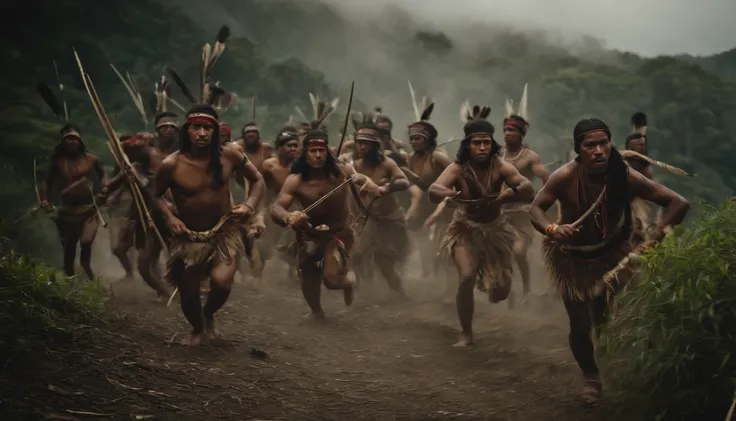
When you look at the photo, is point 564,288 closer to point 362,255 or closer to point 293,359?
point 293,359

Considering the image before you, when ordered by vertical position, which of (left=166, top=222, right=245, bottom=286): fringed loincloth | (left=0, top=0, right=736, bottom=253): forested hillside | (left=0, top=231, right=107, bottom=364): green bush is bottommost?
(left=0, top=231, right=107, bottom=364): green bush

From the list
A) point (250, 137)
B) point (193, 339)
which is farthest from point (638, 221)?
point (250, 137)

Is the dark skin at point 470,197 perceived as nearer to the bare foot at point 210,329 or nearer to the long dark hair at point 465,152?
the long dark hair at point 465,152

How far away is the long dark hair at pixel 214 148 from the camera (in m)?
5.20

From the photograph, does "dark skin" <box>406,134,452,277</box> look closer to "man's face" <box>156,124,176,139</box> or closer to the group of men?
the group of men

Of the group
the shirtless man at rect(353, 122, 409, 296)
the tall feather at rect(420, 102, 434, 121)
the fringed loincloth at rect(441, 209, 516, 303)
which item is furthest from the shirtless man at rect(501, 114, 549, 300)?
the fringed loincloth at rect(441, 209, 516, 303)

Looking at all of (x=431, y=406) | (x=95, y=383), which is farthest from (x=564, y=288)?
(x=95, y=383)

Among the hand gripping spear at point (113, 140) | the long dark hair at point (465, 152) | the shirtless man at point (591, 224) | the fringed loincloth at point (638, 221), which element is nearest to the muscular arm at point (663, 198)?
the shirtless man at point (591, 224)

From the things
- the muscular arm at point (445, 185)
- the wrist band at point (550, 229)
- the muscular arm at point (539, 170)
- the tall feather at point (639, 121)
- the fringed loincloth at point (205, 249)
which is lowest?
the fringed loincloth at point (205, 249)

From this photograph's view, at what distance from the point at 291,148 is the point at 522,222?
119 inches

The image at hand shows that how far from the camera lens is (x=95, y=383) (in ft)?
12.1

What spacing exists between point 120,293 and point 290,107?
18.6 meters

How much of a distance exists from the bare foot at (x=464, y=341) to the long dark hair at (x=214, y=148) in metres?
2.39

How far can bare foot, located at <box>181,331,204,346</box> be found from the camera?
5.11m
